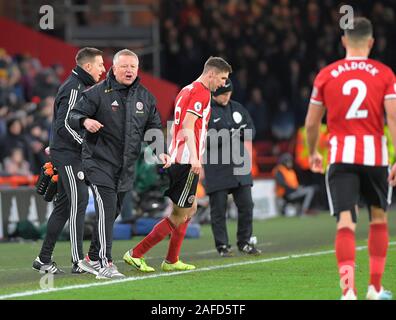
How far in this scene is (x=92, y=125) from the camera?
10133 millimetres

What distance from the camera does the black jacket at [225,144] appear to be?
44.6 feet

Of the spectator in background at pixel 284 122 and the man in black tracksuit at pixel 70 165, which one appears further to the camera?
the spectator in background at pixel 284 122

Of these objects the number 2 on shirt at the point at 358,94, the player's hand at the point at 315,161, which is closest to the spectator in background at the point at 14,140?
the player's hand at the point at 315,161

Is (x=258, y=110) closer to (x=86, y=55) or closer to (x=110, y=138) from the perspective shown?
(x=86, y=55)

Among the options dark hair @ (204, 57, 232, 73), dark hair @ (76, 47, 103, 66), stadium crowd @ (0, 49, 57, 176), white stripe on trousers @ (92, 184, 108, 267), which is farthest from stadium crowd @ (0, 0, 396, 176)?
white stripe on trousers @ (92, 184, 108, 267)

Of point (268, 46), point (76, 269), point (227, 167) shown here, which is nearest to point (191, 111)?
point (76, 269)

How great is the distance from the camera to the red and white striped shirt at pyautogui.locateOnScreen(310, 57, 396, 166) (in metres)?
8.27

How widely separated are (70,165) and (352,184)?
3.67m

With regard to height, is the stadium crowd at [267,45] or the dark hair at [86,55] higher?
the stadium crowd at [267,45]

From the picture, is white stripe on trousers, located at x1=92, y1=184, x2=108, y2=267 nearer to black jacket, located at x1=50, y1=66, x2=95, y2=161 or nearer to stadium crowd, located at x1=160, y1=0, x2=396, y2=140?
black jacket, located at x1=50, y1=66, x2=95, y2=161

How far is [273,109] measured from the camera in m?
27.0

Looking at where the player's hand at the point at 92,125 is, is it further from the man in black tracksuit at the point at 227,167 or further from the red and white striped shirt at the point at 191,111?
the man in black tracksuit at the point at 227,167

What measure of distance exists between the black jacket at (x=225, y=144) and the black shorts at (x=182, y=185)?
2353 millimetres

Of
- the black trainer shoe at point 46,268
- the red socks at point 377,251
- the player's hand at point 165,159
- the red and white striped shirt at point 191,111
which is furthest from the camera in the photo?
the red and white striped shirt at point 191,111
